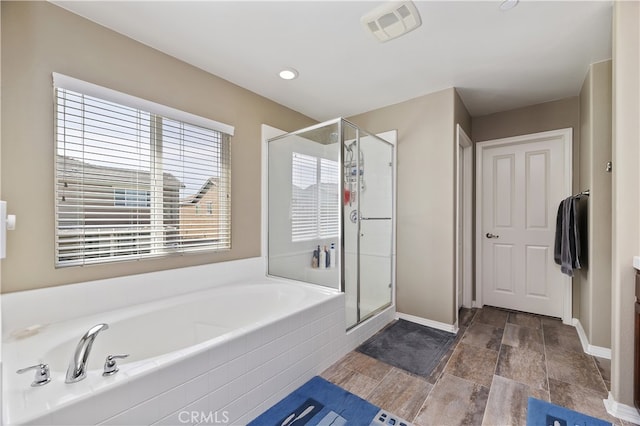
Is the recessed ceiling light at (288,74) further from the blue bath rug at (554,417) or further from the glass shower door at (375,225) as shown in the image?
the blue bath rug at (554,417)

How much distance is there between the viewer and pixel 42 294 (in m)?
1.53

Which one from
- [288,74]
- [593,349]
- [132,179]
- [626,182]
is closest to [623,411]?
[593,349]

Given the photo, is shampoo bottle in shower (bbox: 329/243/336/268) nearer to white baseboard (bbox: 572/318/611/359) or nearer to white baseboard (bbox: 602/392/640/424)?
white baseboard (bbox: 602/392/640/424)

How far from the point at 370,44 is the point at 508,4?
814mm

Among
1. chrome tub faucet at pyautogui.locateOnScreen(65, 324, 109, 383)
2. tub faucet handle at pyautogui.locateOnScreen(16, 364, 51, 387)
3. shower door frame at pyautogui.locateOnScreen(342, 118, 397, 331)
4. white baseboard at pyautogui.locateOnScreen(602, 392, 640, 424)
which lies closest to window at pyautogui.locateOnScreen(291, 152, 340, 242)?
shower door frame at pyautogui.locateOnScreen(342, 118, 397, 331)

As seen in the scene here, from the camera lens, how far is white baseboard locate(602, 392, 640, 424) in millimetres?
1479

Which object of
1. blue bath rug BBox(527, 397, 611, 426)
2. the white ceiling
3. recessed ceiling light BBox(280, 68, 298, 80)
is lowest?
blue bath rug BBox(527, 397, 611, 426)

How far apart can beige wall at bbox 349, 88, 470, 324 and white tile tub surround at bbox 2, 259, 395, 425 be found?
0.93m

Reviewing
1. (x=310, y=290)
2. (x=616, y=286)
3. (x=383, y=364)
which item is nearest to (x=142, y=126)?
(x=310, y=290)

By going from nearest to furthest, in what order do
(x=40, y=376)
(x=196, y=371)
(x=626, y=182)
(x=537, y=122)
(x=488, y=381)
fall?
(x=40, y=376)
(x=196, y=371)
(x=626, y=182)
(x=488, y=381)
(x=537, y=122)

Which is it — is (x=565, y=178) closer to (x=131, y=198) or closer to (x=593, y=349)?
(x=593, y=349)

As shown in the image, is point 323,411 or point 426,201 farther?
point 426,201

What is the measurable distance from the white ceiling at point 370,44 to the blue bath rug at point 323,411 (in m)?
2.34

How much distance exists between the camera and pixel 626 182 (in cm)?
148
